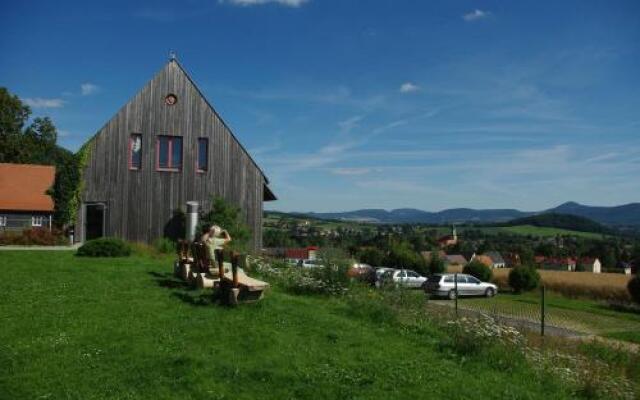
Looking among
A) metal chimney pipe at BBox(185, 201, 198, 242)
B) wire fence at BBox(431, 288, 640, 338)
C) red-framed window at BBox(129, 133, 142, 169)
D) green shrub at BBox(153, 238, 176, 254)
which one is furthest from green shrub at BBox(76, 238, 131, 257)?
wire fence at BBox(431, 288, 640, 338)

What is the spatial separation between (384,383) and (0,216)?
33.1 meters

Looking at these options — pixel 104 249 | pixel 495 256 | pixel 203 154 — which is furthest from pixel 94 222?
pixel 495 256

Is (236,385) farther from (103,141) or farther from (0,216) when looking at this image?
(0,216)

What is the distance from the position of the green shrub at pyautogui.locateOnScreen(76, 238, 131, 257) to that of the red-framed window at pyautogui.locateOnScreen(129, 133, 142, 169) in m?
7.42

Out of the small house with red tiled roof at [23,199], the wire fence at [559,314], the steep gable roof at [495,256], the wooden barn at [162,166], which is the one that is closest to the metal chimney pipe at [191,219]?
the wooden barn at [162,166]

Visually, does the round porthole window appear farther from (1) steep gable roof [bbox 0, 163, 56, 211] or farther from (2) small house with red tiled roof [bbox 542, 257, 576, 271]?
(2) small house with red tiled roof [bbox 542, 257, 576, 271]

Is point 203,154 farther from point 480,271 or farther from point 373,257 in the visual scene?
point 373,257

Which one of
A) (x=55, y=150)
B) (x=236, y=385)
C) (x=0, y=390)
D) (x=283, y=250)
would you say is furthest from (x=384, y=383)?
(x=55, y=150)

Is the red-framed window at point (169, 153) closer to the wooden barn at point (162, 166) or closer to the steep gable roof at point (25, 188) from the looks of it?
the wooden barn at point (162, 166)

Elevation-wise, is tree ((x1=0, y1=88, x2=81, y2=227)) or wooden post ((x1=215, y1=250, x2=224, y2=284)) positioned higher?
tree ((x1=0, y1=88, x2=81, y2=227))

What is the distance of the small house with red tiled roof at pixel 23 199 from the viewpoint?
111ft

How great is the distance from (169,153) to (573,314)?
2166 cm

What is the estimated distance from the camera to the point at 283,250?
31.7 metres

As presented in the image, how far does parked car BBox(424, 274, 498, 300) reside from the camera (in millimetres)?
32781
